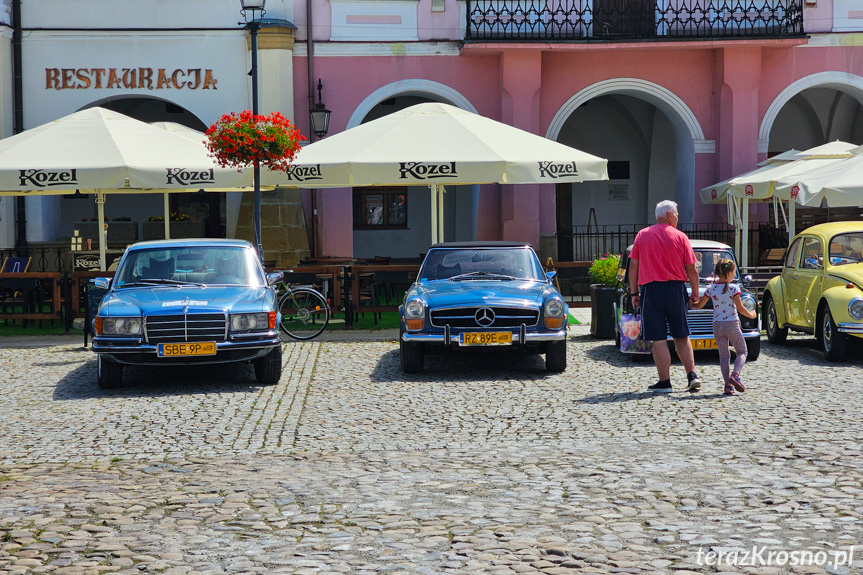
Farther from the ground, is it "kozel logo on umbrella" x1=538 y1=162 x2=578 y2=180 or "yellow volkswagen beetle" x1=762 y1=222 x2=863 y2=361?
"kozel logo on umbrella" x1=538 y1=162 x2=578 y2=180

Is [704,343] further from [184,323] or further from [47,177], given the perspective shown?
[47,177]

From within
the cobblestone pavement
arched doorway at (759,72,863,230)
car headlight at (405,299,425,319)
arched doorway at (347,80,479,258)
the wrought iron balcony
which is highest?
the wrought iron balcony

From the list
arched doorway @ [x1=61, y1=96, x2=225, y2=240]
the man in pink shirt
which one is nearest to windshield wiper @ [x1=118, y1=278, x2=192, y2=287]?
the man in pink shirt

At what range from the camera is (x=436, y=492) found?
6051mm

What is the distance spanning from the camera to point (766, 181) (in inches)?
697

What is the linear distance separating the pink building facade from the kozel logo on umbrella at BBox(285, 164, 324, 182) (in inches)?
282

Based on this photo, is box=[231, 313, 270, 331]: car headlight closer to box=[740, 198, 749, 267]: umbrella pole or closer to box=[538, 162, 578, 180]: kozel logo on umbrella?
box=[538, 162, 578, 180]: kozel logo on umbrella

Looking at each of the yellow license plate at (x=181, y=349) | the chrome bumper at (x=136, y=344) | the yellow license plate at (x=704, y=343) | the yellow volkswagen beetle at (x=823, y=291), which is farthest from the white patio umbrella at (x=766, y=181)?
the yellow license plate at (x=181, y=349)

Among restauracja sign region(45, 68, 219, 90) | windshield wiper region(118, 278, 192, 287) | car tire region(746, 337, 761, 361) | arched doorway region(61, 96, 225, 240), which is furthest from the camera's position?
arched doorway region(61, 96, 225, 240)

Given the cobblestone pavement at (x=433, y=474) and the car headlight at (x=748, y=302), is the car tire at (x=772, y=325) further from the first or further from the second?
the cobblestone pavement at (x=433, y=474)

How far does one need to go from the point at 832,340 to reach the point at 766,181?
263 inches

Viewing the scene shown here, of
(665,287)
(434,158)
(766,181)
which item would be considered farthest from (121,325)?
(766,181)

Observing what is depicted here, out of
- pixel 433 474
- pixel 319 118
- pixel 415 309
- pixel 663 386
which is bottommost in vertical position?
pixel 433 474

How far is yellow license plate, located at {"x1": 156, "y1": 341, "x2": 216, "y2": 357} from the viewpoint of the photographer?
998cm
